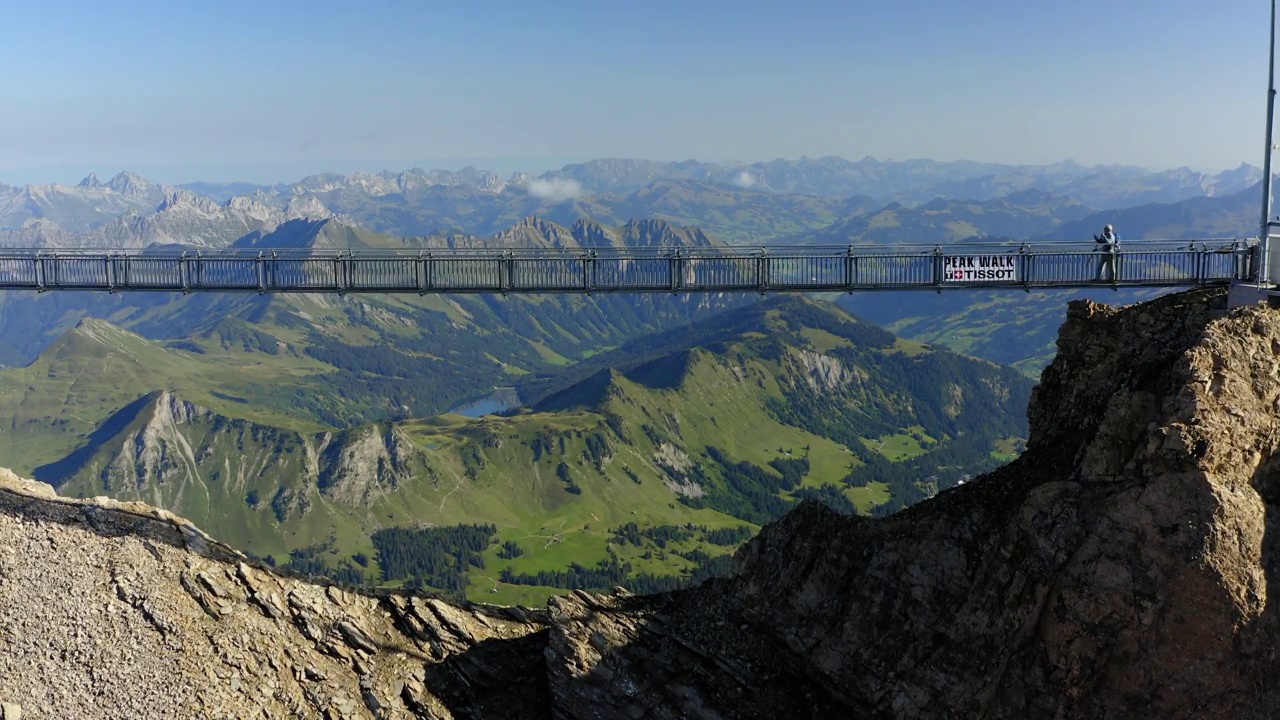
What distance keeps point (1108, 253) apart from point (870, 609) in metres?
22.1

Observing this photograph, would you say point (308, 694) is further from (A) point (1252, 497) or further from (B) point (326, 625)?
(A) point (1252, 497)

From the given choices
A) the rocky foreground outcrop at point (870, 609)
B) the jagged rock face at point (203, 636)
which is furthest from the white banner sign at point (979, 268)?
the jagged rock face at point (203, 636)

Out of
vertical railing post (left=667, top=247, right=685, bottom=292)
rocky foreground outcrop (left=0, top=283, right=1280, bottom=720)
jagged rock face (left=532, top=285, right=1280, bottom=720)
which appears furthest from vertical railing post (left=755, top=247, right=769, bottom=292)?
rocky foreground outcrop (left=0, top=283, right=1280, bottom=720)

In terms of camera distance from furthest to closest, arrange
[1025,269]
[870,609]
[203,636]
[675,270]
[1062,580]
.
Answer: [675,270] → [1025,269] → [203,636] → [870,609] → [1062,580]

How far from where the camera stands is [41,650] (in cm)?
3556

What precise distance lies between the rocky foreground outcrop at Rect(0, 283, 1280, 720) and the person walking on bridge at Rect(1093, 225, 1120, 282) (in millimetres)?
7280

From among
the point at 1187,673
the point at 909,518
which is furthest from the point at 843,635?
the point at 1187,673

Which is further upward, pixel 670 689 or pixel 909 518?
pixel 909 518

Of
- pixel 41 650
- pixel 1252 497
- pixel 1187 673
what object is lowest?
pixel 41 650

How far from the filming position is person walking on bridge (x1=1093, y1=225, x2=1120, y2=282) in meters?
42.5

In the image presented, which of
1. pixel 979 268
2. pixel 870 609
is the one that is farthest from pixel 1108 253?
pixel 870 609

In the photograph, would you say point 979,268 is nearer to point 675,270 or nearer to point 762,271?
point 762,271

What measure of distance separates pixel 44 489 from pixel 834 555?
41101 millimetres

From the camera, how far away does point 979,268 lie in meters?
45.9
